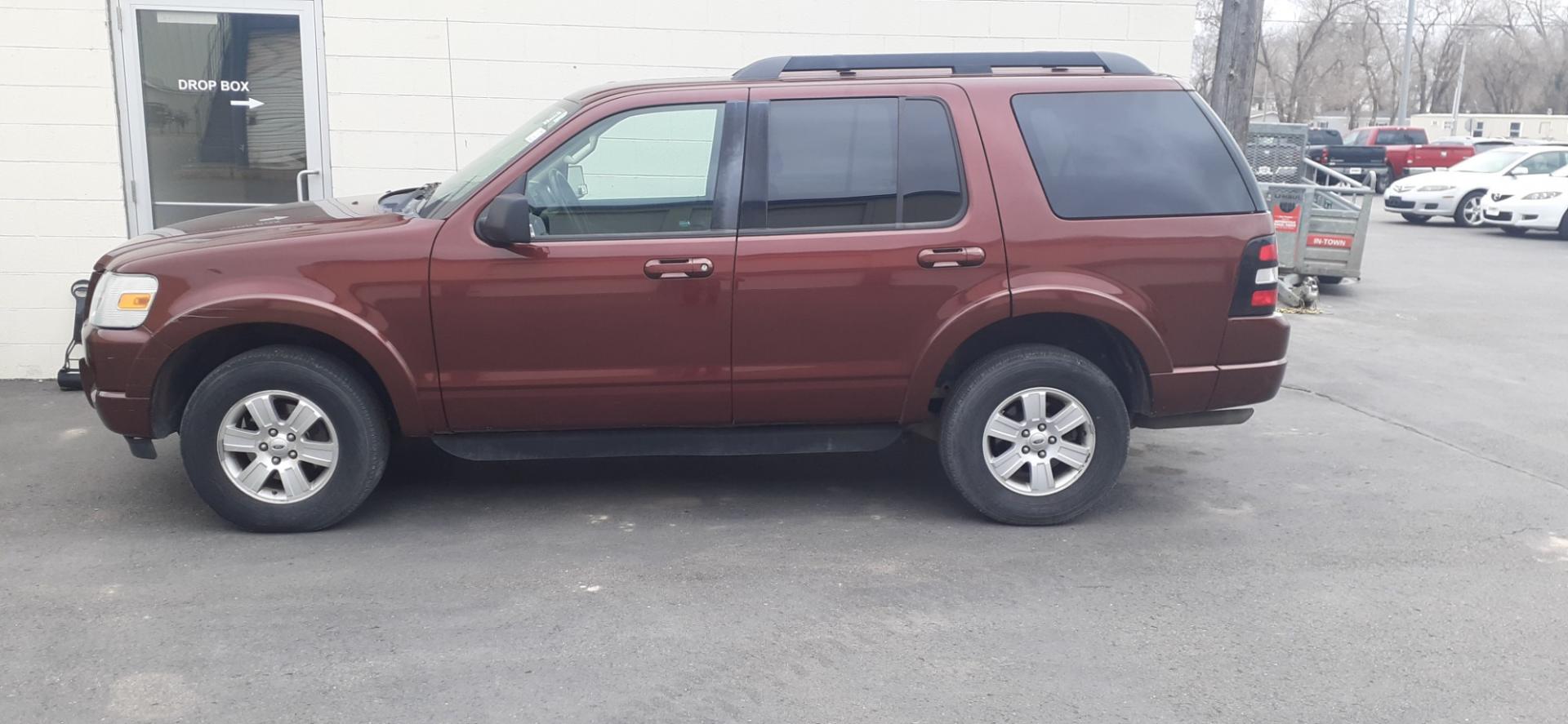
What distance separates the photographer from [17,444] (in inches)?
257

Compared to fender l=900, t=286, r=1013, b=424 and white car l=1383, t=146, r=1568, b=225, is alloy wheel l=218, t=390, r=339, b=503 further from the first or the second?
white car l=1383, t=146, r=1568, b=225

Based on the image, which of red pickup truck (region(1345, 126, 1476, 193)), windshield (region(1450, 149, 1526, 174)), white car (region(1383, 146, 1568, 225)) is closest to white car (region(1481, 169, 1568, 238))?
white car (region(1383, 146, 1568, 225))

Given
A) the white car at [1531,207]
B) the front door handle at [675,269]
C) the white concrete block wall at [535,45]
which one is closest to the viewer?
the front door handle at [675,269]

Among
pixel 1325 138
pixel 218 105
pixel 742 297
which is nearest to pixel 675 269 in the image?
pixel 742 297

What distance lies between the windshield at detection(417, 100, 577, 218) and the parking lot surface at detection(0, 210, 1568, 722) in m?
1.34

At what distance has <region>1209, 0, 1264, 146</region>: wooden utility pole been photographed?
1163 centimetres

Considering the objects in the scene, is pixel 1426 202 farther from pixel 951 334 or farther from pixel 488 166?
pixel 488 166

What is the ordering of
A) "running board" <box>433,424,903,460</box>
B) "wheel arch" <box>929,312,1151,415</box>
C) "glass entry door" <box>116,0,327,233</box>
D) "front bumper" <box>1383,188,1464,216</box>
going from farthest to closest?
"front bumper" <box>1383,188,1464,216</box> < "glass entry door" <box>116,0,327,233</box> < "wheel arch" <box>929,312,1151,415</box> < "running board" <box>433,424,903,460</box>

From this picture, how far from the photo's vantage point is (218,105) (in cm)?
789

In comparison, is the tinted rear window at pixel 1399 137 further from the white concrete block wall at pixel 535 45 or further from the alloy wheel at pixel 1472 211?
the white concrete block wall at pixel 535 45

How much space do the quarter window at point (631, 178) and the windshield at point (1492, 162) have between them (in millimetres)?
21416

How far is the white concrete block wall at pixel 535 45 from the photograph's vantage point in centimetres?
793

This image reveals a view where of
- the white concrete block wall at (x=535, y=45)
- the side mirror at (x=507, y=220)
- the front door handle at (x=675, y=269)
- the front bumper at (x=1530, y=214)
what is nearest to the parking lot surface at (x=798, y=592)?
the front door handle at (x=675, y=269)

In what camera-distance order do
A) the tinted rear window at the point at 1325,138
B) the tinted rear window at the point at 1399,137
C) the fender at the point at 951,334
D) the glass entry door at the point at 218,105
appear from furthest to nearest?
the tinted rear window at the point at 1325,138, the tinted rear window at the point at 1399,137, the glass entry door at the point at 218,105, the fender at the point at 951,334
